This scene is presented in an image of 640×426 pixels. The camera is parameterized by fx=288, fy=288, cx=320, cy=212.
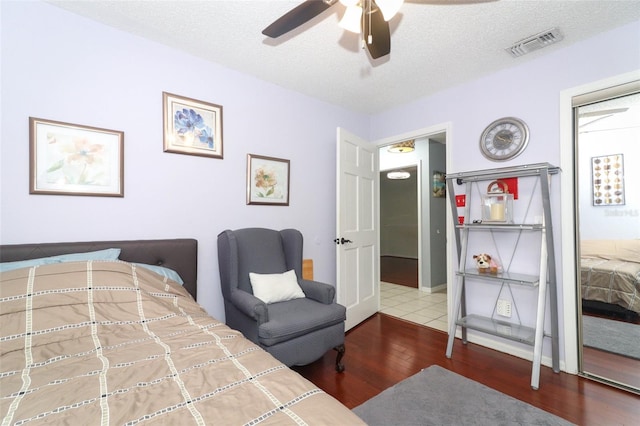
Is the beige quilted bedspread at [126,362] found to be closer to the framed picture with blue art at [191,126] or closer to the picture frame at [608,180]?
the framed picture with blue art at [191,126]

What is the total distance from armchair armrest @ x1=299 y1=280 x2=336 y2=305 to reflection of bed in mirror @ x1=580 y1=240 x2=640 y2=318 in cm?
200

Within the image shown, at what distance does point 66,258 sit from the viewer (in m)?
1.68

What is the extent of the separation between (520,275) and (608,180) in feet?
3.15

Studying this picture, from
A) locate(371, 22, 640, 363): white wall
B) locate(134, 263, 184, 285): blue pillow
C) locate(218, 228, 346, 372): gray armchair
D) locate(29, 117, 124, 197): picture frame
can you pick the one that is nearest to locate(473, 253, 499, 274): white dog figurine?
locate(371, 22, 640, 363): white wall

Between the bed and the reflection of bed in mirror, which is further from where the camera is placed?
the reflection of bed in mirror

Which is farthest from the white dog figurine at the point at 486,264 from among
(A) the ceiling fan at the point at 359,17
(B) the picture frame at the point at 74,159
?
(B) the picture frame at the point at 74,159

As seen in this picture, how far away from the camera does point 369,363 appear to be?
2.44m

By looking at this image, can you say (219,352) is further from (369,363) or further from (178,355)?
(369,363)

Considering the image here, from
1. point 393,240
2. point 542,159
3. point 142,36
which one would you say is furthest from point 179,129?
point 393,240

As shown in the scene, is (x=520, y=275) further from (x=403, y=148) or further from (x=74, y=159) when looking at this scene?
(x=74, y=159)

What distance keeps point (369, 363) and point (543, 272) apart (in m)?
1.55

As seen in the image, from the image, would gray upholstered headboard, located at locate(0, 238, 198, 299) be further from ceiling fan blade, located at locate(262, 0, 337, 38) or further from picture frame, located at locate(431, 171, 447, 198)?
Answer: picture frame, located at locate(431, 171, 447, 198)

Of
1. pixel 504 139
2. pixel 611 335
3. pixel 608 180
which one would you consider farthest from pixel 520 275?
pixel 504 139

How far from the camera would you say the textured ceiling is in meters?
Result: 1.87
